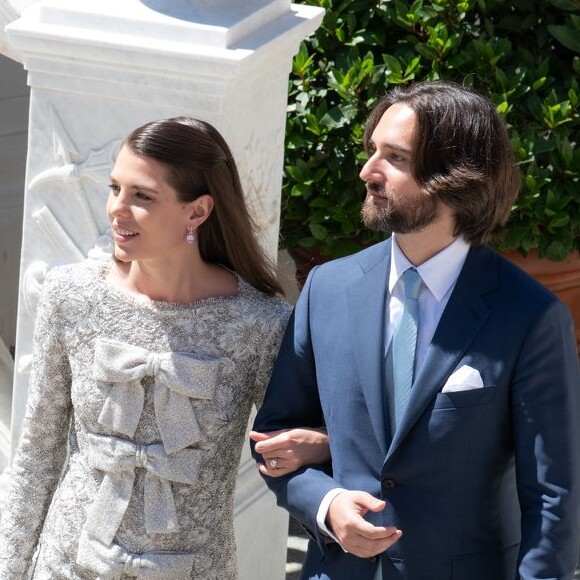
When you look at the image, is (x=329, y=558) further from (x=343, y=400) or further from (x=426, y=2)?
(x=426, y=2)

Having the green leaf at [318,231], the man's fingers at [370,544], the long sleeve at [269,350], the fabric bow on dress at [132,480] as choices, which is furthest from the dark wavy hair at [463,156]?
the green leaf at [318,231]

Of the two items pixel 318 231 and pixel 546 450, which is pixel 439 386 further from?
pixel 318 231

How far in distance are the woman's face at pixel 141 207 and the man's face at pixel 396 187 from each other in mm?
396

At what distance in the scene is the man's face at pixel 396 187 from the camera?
2.27 metres

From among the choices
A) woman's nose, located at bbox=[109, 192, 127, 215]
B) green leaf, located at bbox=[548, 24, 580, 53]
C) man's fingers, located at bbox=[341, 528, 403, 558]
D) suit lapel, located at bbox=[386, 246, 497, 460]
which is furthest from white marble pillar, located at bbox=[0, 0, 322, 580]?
man's fingers, located at bbox=[341, 528, 403, 558]

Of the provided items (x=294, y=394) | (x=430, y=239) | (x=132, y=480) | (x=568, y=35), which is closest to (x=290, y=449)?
(x=294, y=394)

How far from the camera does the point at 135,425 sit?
250cm

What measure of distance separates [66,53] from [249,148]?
0.50m

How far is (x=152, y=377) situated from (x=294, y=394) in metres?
0.30

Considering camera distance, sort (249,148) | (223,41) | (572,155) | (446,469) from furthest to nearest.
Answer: (572,155) → (249,148) → (223,41) → (446,469)

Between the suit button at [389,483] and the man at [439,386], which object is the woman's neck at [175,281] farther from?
the suit button at [389,483]

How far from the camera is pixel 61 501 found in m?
2.58

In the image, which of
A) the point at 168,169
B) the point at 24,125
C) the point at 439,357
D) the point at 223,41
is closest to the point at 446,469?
the point at 439,357

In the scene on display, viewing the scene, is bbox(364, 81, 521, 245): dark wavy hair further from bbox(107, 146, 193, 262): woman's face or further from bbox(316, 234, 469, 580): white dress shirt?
bbox(107, 146, 193, 262): woman's face
